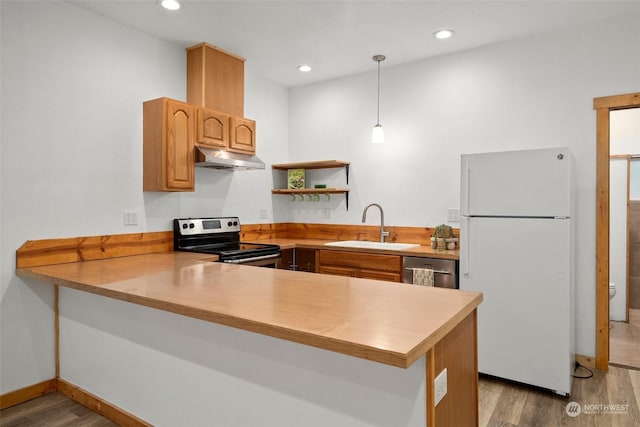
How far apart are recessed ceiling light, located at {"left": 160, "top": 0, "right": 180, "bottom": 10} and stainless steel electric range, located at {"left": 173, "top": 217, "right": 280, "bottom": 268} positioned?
1.62 m

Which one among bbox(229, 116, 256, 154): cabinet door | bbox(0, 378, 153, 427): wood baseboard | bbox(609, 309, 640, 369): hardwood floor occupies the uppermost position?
bbox(229, 116, 256, 154): cabinet door

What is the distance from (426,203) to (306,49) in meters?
1.78

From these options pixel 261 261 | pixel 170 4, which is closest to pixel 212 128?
pixel 170 4

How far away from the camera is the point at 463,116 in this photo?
3586 millimetres

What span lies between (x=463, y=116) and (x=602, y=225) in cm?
141

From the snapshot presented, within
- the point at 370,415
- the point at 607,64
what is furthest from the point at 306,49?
the point at 370,415

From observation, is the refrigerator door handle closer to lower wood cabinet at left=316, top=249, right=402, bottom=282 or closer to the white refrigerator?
the white refrigerator

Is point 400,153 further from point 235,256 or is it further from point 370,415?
point 370,415

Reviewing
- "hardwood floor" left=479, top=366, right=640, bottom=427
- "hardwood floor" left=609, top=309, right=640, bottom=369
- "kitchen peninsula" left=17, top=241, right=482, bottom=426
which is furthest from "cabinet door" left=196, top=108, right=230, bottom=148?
"hardwood floor" left=609, top=309, right=640, bottom=369

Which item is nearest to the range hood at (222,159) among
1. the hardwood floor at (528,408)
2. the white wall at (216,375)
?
the white wall at (216,375)

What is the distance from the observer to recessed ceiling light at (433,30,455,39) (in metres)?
3.14

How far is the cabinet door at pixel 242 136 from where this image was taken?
3.54 m

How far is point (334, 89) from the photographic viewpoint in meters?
4.36

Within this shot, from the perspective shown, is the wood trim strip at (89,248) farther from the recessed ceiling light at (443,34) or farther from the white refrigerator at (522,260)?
the recessed ceiling light at (443,34)
